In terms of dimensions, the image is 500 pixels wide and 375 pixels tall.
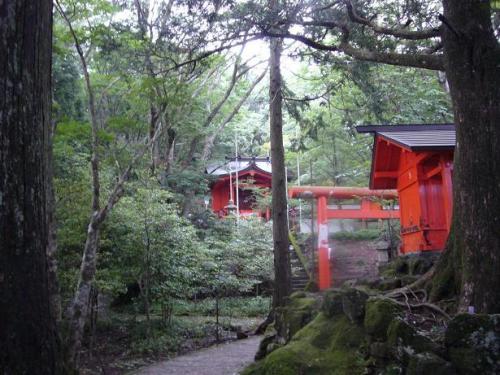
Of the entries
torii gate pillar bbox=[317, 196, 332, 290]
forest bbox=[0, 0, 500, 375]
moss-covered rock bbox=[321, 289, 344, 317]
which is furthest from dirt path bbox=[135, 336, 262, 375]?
torii gate pillar bbox=[317, 196, 332, 290]

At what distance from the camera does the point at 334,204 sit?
17.8 metres

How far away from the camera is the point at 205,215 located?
714 inches

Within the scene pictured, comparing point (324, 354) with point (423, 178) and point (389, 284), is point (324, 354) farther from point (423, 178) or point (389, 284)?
point (423, 178)

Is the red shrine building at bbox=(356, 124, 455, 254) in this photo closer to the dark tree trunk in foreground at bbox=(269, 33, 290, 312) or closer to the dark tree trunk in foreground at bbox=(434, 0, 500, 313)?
the dark tree trunk in foreground at bbox=(269, 33, 290, 312)

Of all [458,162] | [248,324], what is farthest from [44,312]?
[248,324]

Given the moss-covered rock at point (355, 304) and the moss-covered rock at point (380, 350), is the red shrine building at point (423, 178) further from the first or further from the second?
the moss-covered rock at point (380, 350)

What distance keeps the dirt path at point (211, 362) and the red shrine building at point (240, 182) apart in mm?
13006

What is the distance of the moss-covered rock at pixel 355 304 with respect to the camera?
209 inches

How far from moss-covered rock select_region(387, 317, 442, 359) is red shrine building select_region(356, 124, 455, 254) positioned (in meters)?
5.30

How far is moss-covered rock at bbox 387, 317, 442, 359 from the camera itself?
4051mm

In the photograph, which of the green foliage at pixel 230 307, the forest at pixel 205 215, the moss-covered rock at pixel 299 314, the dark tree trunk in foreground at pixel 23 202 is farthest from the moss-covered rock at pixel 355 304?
the green foliage at pixel 230 307

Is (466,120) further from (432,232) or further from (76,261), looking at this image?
(76,261)

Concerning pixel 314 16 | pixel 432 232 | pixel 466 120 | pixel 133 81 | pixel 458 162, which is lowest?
pixel 432 232

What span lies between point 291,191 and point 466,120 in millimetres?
11451
